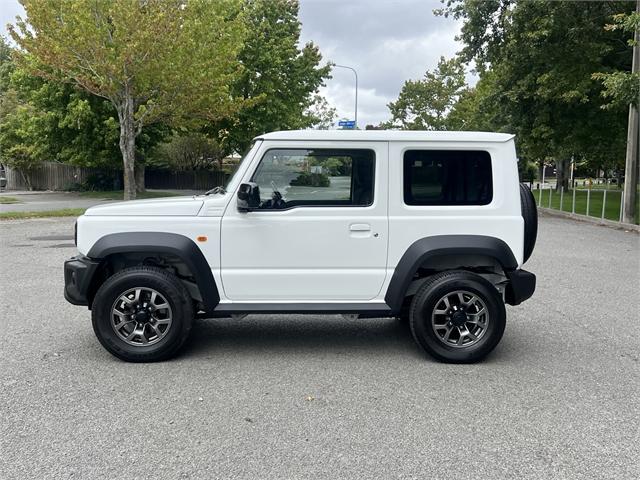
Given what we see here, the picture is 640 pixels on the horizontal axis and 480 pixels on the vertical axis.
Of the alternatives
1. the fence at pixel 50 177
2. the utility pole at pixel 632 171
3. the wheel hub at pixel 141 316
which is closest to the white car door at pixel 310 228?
the wheel hub at pixel 141 316

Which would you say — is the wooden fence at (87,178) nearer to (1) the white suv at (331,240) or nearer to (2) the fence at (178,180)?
(2) the fence at (178,180)

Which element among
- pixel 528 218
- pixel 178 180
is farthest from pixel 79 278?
pixel 178 180

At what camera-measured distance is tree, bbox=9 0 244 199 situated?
16.6 m

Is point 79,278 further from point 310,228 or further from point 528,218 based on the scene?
point 528,218

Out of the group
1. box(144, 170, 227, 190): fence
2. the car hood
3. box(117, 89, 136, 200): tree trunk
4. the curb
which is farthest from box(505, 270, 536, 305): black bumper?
box(144, 170, 227, 190): fence

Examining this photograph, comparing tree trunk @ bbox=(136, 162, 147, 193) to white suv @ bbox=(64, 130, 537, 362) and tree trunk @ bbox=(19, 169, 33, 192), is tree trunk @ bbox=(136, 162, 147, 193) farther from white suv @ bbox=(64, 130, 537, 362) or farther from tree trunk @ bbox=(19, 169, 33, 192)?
white suv @ bbox=(64, 130, 537, 362)

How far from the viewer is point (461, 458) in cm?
316

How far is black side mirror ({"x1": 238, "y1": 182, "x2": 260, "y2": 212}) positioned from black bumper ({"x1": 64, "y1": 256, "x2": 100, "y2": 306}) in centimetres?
134

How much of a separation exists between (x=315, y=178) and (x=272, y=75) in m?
28.3

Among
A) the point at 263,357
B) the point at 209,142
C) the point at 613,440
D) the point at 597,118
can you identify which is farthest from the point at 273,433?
the point at 209,142

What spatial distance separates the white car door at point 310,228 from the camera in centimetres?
465

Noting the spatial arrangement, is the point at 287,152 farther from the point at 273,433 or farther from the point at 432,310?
the point at 273,433

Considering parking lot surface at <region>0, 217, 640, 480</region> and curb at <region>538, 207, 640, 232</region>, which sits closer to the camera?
parking lot surface at <region>0, 217, 640, 480</region>

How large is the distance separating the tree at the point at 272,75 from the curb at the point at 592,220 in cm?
1580
